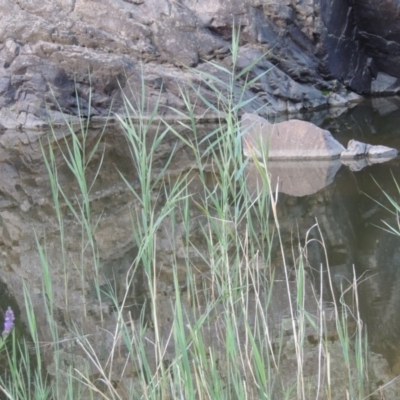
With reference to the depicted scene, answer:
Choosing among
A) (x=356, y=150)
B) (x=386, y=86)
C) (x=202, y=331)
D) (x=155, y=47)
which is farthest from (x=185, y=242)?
(x=386, y=86)

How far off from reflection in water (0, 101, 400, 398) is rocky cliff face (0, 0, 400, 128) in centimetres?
305

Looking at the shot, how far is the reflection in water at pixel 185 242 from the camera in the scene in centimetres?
391

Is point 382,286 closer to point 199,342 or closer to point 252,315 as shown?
point 252,315

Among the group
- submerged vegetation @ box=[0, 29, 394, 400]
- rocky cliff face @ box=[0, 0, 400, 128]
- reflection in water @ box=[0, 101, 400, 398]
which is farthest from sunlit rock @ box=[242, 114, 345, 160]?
submerged vegetation @ box=[0, 29, 394, 400]

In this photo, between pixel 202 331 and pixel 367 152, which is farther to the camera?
pixel 367 152

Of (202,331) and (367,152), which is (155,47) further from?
(202,331)

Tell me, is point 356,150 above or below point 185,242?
below

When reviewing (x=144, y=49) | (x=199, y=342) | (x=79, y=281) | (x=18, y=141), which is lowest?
(x=18, y=141)

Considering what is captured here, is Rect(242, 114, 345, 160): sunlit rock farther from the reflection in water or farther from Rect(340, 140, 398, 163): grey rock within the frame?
the reflection in water

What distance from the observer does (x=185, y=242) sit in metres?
4.86

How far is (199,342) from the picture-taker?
2.45 metres

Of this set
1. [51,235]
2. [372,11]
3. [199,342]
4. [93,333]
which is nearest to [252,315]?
[93,333]

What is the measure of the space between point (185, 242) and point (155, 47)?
697 centimetres

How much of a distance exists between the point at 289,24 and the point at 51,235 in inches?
269
